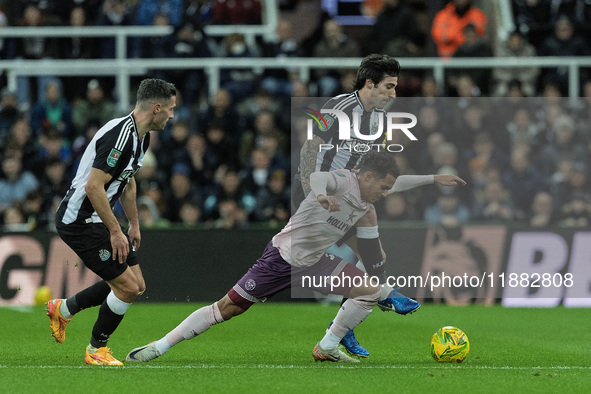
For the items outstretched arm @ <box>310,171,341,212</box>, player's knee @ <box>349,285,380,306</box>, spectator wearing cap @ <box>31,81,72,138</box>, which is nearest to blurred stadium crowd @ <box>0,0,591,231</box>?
spectator wearing cap @ <box>31,81,72,138</box>

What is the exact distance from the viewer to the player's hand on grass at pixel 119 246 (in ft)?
27.6

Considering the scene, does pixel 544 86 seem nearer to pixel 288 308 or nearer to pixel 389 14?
pixel 389 14

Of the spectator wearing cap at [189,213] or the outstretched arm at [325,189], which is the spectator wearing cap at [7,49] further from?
the outstretched arm at [325,189]

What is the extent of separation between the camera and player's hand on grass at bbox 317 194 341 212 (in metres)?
8.23

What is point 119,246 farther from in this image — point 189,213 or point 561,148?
point 561,148

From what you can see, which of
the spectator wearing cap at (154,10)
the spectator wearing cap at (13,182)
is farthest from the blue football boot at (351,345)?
the spectator wearing cap at (154,10)

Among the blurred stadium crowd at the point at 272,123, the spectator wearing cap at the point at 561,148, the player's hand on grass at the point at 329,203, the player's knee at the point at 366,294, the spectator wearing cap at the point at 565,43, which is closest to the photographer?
the player's hand on grass at the point at 329,203

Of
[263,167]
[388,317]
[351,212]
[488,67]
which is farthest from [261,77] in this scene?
[351,212]

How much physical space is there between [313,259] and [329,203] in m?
0.70

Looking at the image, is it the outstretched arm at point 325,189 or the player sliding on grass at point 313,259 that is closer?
the outstretched arm at point 325,189

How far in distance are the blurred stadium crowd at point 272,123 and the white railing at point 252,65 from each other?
142mm

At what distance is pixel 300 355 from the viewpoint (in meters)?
9.62

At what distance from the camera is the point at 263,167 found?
51.3ft

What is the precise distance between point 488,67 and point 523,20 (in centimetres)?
213
